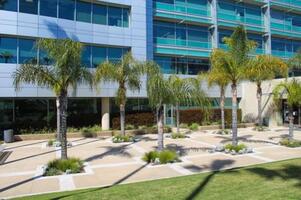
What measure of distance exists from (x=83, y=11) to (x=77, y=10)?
1.83 ft

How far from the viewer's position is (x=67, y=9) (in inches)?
1043

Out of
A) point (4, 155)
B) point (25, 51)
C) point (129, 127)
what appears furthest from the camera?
point (129, 127)

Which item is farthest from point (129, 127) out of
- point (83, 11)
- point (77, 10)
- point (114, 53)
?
point (77, 10)

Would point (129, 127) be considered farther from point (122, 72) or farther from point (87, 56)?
point (122, 72)

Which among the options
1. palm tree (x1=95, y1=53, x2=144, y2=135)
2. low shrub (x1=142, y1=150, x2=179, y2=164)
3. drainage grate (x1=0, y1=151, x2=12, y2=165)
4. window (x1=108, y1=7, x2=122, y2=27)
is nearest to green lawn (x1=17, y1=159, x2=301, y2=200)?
low shrub (x1=142, y1=150, x2=179, y2=164)

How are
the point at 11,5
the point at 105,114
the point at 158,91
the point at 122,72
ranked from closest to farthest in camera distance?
the point at 158,91
the point at 122,72
the point at 11,5
the point at 105,114

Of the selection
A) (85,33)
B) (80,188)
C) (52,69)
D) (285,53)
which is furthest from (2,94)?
(285,53)

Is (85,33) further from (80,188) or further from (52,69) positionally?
(80,188)

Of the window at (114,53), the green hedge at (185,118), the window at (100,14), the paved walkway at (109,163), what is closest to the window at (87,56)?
the window at (114,53)

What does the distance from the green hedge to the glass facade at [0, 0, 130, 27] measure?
8.86m

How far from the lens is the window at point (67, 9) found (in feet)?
85.7

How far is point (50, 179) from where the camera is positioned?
11969mm

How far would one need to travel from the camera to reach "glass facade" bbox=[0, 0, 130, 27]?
24.6 m

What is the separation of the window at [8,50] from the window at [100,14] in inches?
294
